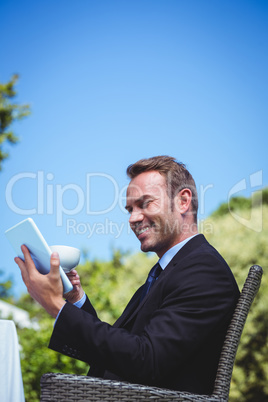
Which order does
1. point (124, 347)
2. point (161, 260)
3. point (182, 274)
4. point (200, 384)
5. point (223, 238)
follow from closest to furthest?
point (124, 347) < point (200, 384) < point (182, 274) < point (161, 260) < point (223, 238)

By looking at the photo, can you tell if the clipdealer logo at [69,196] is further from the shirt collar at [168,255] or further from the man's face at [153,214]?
the shirt collar at [168,255]

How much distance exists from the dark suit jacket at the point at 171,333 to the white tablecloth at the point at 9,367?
1.57 feet

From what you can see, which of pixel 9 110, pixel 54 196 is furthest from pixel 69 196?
pixel 9 110

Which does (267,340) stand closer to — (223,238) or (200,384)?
(223,238)

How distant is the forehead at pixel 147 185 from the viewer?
204 cm

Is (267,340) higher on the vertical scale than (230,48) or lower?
lower

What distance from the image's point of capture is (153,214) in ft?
6.61

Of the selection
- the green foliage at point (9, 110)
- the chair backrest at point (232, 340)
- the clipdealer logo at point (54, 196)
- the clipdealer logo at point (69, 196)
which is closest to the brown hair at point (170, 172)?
the chair backrest at point (232, 340)

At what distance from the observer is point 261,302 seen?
9.88 metres

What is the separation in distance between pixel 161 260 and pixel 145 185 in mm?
368

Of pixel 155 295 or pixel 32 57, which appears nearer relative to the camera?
pixel 155 295

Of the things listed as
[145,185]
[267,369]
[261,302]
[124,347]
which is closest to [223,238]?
[261,302]

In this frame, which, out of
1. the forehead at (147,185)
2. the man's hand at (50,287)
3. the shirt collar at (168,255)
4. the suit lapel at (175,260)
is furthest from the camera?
the forehead at (147,185)

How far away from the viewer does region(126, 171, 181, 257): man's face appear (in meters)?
2.00
